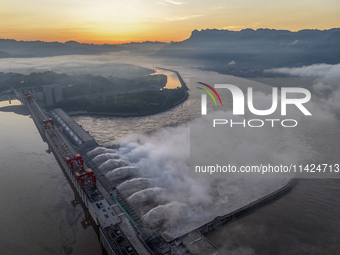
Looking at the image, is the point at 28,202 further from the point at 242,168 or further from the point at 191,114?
the point at 191,114

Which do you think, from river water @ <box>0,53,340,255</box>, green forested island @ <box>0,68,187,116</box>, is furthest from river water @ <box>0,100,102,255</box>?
green forested island @ <box>0,68,187,116</box>

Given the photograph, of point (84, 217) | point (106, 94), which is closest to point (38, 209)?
point (84, 217)

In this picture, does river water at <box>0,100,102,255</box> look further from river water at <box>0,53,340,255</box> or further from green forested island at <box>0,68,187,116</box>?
green forested island at <box>0,68,187,116</box>

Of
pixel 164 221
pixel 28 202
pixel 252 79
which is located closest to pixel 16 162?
pixel 28 202

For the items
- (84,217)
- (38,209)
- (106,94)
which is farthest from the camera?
(106,94)

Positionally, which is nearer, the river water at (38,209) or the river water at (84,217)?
the river water at (84,217)

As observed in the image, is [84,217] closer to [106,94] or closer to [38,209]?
[38,209]

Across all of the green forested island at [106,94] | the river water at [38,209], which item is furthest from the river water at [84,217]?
the green forested island at [106,94]

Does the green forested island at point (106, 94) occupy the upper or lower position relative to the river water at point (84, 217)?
upper

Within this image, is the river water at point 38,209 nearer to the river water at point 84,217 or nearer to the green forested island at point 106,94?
the river water at point 84,217
